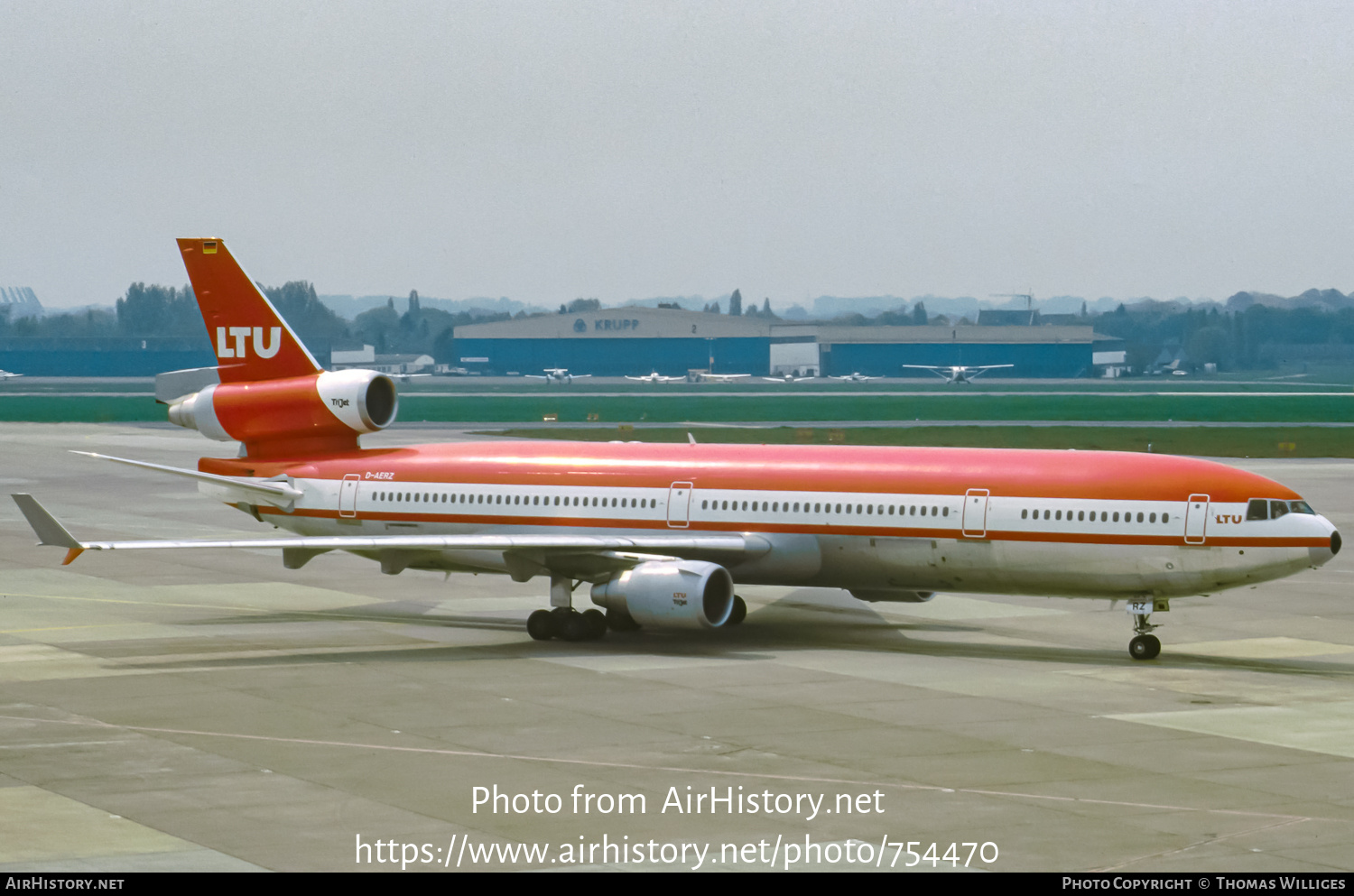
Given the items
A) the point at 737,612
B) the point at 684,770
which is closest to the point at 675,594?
the point at 737,612

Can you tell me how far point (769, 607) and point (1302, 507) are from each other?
13088mm

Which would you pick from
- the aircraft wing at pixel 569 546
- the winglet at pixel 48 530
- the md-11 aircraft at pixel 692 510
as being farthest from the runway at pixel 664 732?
the winglet at pixel 48 530

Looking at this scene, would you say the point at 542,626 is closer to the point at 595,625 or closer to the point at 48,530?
the point at 595,625

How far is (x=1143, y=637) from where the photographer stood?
113 feet

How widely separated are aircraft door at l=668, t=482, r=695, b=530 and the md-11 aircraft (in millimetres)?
38

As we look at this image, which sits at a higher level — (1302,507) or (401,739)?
(1302,507)

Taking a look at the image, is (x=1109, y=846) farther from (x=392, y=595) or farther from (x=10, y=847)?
(x=392, y=595)

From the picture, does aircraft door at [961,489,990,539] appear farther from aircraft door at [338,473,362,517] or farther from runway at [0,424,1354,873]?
aircraft door at [338,473,362,517]

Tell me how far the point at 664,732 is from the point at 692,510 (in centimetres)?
1085

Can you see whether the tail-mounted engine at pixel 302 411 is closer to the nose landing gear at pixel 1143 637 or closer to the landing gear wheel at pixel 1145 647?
the nose landing gear at pixel 1143 637

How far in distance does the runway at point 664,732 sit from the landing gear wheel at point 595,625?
0.31 metres

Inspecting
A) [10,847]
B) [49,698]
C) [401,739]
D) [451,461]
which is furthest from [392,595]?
[10,847]

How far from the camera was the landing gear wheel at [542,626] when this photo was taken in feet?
120
